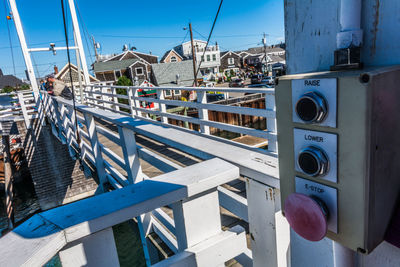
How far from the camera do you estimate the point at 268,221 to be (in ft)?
3.75

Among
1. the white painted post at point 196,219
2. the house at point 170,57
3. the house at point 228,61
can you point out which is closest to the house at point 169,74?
the house at point 170,57

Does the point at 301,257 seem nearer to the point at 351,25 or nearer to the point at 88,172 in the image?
the point at 351,25

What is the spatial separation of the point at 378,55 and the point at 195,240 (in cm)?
92

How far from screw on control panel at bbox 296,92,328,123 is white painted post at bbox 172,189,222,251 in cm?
55

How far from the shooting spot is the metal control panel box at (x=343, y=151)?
0.60 meters

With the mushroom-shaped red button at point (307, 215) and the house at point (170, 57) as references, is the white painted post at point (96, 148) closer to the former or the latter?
the mushroom-shaped red button at point (307, 215)

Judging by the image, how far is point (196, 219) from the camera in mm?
1053

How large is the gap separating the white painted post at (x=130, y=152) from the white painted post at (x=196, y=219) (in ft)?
5.64

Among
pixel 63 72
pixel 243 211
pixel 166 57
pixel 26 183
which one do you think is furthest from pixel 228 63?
pixel 243 211

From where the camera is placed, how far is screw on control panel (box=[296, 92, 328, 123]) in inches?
26.0

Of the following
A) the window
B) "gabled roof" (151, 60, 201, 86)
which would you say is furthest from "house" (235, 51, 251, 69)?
the window

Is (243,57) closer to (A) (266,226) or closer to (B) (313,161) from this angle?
(A) (266,226)

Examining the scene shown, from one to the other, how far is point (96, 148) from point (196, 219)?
12.6 feet

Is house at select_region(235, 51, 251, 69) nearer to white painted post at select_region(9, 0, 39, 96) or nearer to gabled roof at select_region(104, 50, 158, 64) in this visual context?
gabled roof at select_region(104, 50, 158, 64)
